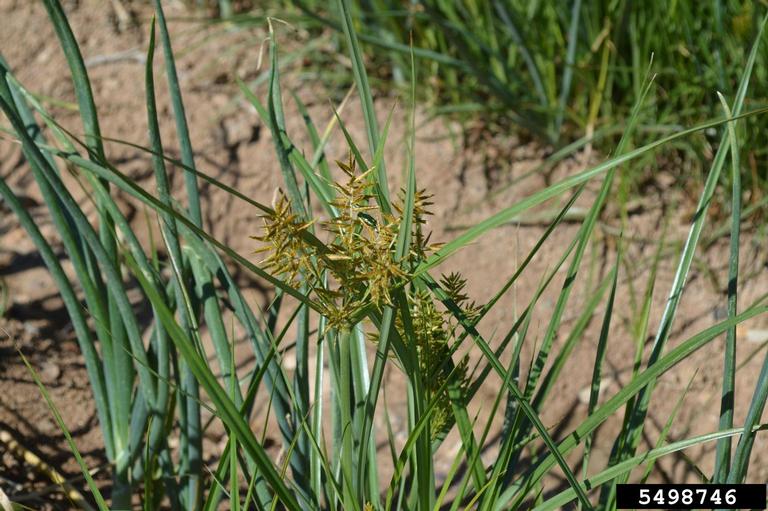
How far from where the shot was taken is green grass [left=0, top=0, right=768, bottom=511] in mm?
663

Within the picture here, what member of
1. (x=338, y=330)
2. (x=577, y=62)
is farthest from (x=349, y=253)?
(x=577, y=62)

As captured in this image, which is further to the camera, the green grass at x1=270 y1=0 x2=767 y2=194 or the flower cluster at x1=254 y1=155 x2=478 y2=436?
the green grass at x1=270 y1=0 x2=767 y2=194

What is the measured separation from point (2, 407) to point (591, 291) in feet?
3.54

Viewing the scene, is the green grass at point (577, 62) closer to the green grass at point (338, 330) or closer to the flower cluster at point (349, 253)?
the green grass at point (338, 330)

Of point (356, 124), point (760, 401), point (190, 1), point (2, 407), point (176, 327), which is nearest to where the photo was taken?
point (176, 327)

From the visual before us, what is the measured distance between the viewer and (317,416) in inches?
35.8

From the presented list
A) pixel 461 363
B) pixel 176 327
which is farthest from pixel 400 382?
pixel 176 327

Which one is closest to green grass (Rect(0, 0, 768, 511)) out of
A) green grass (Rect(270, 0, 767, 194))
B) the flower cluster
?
the flower cluster

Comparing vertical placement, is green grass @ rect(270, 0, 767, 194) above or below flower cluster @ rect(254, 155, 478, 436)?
above

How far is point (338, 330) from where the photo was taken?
70 cm

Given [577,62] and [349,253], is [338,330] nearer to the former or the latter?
[349,253]

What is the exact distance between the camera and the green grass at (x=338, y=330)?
0.66 m

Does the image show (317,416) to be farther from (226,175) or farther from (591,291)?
(226,175)

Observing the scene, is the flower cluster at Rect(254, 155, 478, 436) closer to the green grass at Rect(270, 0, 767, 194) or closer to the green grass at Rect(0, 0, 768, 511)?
the green grass at Rect(0, 0, 768, 511)
